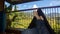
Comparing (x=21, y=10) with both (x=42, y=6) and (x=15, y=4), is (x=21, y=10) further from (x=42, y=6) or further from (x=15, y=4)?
(x=42, y=6)

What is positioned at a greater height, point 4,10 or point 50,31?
point 4,10

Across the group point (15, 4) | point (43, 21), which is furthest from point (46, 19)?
point (15, 4)

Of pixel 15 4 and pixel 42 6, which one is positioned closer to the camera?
pixel 42 6

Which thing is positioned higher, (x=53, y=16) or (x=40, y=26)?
(x=53, y=16)

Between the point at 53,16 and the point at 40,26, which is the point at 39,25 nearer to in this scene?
the point at 40,26

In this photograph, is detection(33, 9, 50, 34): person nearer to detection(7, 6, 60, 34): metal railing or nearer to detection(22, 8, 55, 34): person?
detection(22, 8, 55, 34): person

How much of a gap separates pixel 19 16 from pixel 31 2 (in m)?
0.40

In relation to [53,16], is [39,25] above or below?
below

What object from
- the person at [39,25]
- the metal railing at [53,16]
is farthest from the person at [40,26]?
the metal railing at [53,16]

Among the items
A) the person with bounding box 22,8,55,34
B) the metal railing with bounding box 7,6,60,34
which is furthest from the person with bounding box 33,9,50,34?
the metal railing with bounding box 7,6,60,34

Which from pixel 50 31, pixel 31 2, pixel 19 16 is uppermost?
pixel 31 2

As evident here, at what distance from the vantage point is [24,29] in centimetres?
426

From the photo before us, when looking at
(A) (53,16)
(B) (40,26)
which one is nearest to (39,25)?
(B) (40,26)

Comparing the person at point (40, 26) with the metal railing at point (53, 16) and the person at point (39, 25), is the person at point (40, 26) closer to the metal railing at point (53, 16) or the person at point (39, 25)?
the person at point (39, 25)
